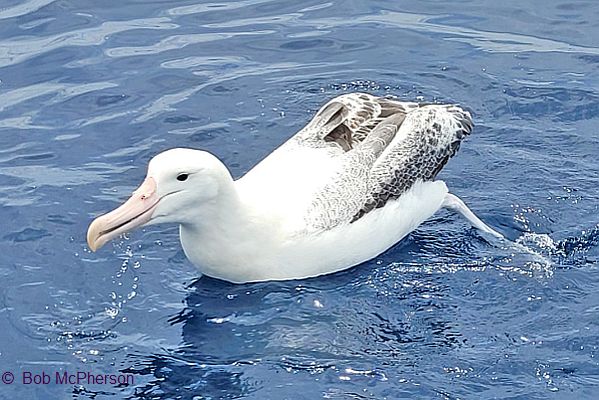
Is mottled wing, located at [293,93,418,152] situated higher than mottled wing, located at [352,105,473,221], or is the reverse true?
mottled wing, located at [293,93,418,152]

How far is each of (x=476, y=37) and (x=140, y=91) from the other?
3.46 meters

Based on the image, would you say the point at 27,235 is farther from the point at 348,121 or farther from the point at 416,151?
the point at 416,151

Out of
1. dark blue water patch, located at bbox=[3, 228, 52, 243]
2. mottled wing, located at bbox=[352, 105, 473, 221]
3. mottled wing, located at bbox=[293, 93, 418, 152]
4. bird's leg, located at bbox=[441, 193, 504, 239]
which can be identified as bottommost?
bird's leg, located at bbox=[441, 193, 504, 239]

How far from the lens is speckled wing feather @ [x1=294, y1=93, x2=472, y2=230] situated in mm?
9992

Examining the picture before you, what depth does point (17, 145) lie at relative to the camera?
39.2 ft

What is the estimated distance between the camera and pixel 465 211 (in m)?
10.7

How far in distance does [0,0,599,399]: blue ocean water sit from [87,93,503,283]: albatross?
24 cm

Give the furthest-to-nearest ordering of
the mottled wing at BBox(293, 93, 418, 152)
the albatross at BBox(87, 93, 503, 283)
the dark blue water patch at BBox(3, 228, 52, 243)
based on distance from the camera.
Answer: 1. the mottled wing at BBox(293, 93, 418, 152)
2. the dark blue water patch at BBox(3, 228, 52, 243)
3. the albatross at BBox(87, 93, 503, 283)

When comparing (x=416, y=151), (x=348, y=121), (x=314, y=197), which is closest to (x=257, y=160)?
(x=348, y=121)

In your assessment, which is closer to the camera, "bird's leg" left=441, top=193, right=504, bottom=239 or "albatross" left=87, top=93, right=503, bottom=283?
"albatross" left=87, top=93, right=503, bottom=283

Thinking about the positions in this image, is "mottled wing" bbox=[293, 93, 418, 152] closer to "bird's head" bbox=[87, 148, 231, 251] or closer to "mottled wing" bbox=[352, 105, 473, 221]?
"mottled wing" bbox=[352, 105, 473, 221]

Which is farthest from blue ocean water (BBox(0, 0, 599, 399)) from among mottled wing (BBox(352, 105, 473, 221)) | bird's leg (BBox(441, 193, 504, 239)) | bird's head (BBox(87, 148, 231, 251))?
bird's head (BBox(87, 148, 231, 251))

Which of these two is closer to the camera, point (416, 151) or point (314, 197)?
point (314, 197)

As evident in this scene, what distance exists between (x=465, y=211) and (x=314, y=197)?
1.40 meters
